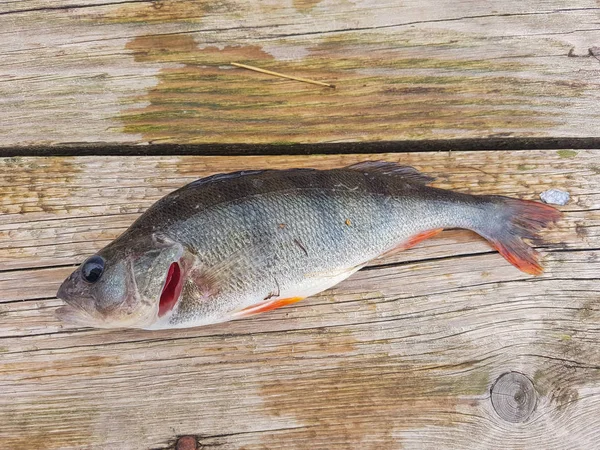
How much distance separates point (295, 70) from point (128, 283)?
1.43 meters

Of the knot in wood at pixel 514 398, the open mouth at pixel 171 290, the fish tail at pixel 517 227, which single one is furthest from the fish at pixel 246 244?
the knot in wood at pixel 514 398

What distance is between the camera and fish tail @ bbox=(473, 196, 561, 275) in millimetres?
2154

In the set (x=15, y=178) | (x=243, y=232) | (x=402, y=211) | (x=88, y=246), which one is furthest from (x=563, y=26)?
(x=15, y=178)

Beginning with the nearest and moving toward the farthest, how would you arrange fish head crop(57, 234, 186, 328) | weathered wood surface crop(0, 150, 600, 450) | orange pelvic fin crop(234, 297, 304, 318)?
1. fish head crop(57, 234, 186, 328)
2. orange pelvic fin crop(234, 297, 304, 318)
3. weathered wood surface crop(0, 150, 600, 450)

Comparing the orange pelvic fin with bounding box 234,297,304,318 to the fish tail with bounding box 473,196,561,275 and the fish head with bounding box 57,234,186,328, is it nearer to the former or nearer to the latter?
the fish head with bounding box 57,234,186,328

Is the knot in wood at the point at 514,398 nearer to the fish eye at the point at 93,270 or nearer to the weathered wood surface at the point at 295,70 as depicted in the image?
the weathered wood surface at the point at 295,70

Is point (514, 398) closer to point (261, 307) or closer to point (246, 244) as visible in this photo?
point (261, 307)

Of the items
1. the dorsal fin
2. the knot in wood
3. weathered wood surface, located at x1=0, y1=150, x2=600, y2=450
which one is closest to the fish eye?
weathered wood surface, located at x1=0, y1=150, x2=600, y2=450

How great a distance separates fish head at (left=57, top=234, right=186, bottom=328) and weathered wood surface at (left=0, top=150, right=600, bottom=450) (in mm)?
356

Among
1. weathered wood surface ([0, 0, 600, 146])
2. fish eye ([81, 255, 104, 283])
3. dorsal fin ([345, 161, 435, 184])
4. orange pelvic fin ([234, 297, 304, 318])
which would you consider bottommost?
orange pelvic fin ([234, 297, 304, 318])

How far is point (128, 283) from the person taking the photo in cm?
Answer: 177

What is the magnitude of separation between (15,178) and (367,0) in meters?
2.08

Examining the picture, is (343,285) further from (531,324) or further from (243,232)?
(531,324)

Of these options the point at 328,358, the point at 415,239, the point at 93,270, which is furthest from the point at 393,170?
the point at 93,270
